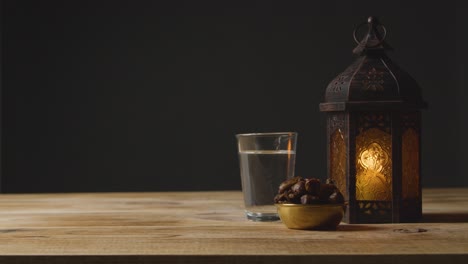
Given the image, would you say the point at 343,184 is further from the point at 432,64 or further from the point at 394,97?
the point at 432,64

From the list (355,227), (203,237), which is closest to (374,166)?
(355,227)

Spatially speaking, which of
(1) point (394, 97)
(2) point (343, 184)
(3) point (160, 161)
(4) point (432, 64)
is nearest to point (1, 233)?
(2) point (343, 184)

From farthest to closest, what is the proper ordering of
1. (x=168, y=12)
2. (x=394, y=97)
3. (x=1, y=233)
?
1. (x=168, y=12)
2. (x=394, y=97)
3. (x=1, y=233)

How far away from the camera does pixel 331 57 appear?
3.88 m

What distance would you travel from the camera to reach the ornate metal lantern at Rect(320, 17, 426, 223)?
1.21 meters

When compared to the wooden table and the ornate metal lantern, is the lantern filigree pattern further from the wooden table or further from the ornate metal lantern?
the wooden table

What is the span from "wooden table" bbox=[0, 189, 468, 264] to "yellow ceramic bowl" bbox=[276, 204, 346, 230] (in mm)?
18

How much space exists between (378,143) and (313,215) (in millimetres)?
206

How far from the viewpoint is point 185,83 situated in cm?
388

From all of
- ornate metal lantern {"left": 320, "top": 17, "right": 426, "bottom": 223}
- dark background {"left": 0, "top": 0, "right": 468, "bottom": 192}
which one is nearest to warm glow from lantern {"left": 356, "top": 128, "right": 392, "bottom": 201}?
ornate metal lantern {"left": 320, "top": 17, "right": 426, "bottom": 223}

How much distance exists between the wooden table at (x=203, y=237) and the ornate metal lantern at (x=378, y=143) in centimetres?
5

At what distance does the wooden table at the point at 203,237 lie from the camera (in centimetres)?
88

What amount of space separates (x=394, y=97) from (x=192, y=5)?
2.78 m

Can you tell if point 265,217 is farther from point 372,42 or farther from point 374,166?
point 372,42
